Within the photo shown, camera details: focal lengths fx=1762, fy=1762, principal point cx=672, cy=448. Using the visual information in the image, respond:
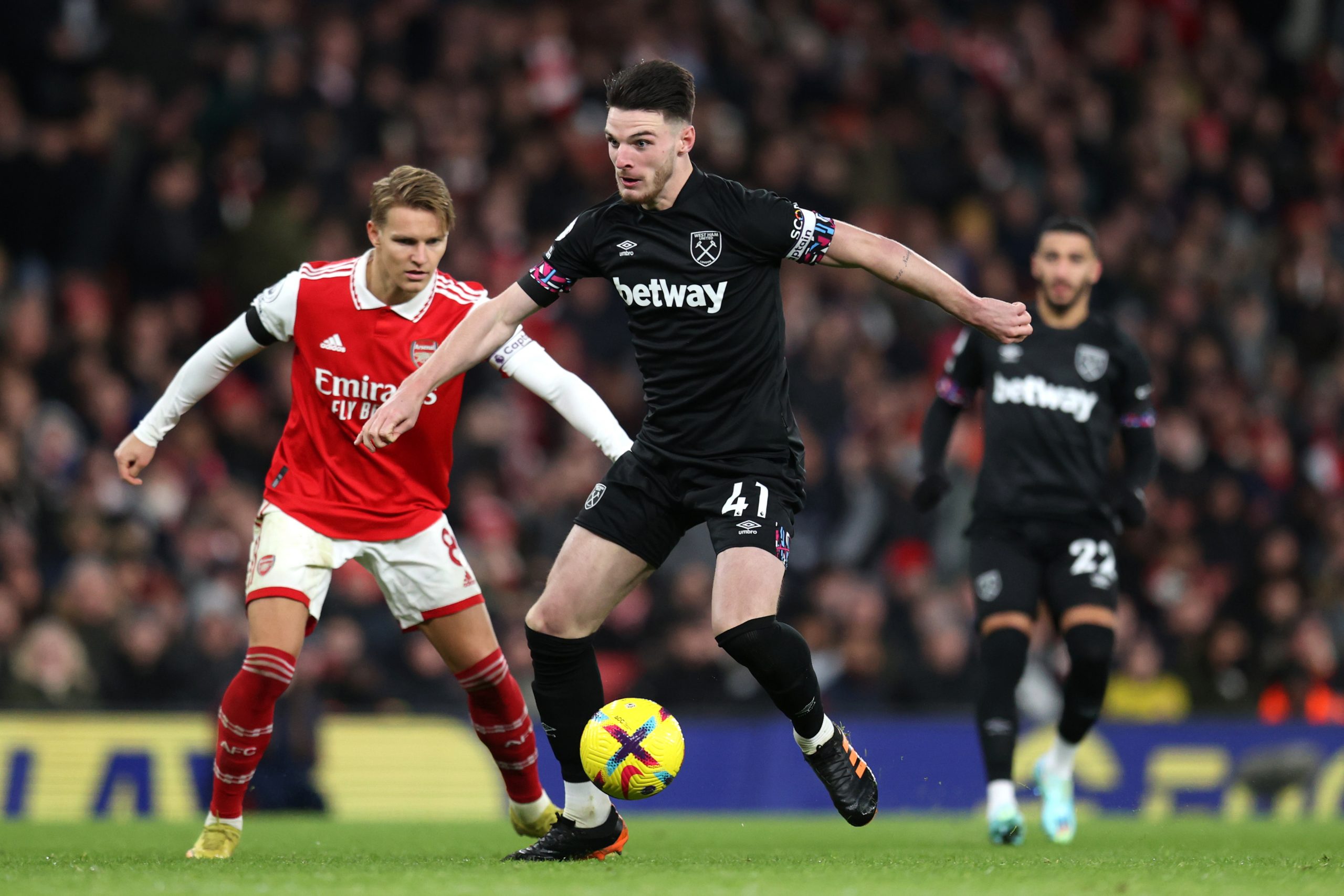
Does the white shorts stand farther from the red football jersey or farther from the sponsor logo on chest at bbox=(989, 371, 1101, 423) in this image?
the sponsor logo on chest at bbox=(989, 371, 1101, 423)

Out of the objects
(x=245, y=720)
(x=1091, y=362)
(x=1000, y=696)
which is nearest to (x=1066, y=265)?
(x=1091, y=362)

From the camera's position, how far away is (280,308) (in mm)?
6965

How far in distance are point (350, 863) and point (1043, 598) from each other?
3747mm

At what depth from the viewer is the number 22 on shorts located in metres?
6.22

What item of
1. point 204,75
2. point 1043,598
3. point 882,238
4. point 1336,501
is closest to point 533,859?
point 882,238

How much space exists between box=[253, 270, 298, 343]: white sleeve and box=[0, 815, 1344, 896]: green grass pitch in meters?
2.06

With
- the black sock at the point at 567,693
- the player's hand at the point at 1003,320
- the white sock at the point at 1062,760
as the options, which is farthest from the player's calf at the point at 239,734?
the white sock at the point at 1062,760

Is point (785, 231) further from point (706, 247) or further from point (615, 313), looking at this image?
point (615, 313)

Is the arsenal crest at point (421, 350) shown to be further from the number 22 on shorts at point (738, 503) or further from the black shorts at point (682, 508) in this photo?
the number 22 on shorts at point (738, 503)

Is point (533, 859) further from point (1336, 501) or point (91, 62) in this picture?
point (1336, 501)

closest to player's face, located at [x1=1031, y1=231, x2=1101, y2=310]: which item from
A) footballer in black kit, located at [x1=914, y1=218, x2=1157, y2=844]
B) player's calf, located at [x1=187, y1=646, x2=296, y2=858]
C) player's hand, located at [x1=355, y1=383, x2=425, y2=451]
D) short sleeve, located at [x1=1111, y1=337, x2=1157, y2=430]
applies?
footballer in black kit, located at [x1=914, y1=218, x2=1157, y2=844]

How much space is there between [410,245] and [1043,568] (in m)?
3.53

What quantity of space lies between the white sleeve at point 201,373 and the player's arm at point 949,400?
333cm

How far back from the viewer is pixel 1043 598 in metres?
8.54
